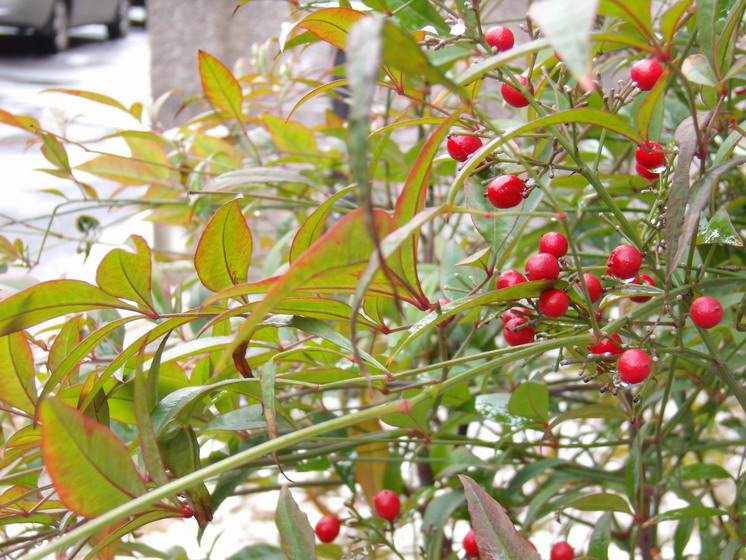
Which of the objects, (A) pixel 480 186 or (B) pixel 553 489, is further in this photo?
(B) pixel 553 489

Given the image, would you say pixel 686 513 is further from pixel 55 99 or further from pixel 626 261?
pixel 55 99

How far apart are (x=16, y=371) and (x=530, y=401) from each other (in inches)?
12.8

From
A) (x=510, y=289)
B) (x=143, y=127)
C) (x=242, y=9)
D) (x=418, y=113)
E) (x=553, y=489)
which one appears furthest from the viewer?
(x=242, y=9)

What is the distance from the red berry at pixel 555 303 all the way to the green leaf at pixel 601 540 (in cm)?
26

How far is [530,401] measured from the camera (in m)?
0.51

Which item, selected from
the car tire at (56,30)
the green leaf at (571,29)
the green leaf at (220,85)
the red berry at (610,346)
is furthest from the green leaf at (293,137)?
the car tire at (56,30)

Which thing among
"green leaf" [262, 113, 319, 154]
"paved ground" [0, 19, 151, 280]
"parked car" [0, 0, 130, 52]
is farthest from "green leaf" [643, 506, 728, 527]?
"parked car" [0, 0, 130, 52]

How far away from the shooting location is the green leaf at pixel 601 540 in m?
0.53

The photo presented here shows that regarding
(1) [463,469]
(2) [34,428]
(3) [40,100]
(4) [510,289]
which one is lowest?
(3) [40,100]

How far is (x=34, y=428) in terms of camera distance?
41 centimetres

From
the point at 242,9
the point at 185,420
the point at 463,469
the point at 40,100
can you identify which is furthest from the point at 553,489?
the point at 40,100

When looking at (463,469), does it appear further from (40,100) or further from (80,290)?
(40,100)

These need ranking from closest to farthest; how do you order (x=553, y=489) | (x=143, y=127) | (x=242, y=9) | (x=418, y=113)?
(x=553, y=489), (x=418, y=113), (x=143, y=127), (x=242, y=9)

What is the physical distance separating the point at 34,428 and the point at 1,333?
0.08 m
